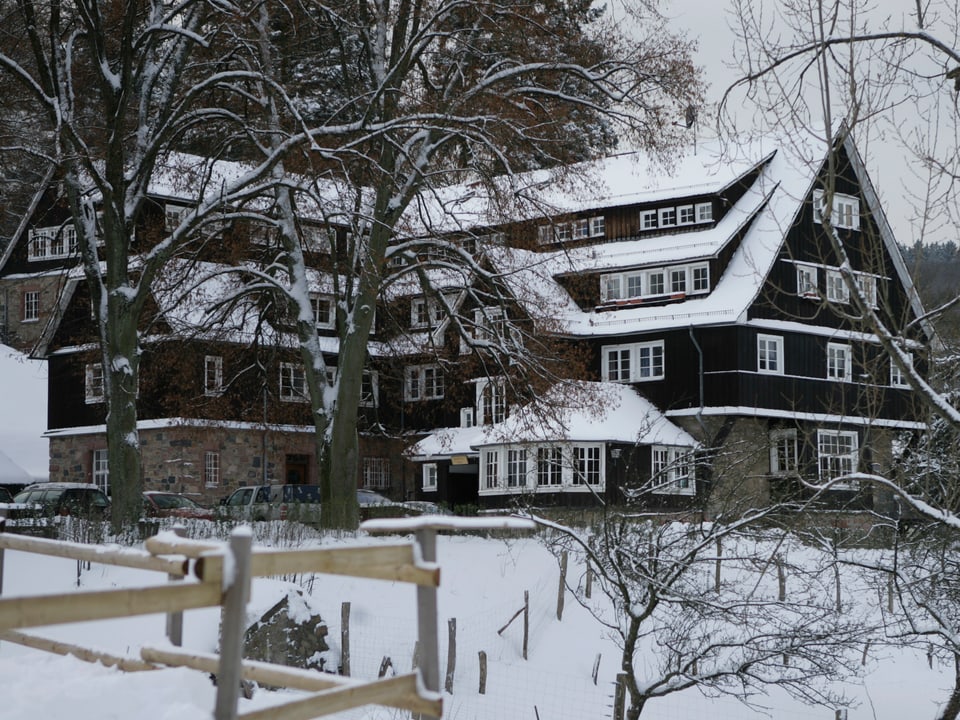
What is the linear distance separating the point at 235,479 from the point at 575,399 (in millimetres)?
17558

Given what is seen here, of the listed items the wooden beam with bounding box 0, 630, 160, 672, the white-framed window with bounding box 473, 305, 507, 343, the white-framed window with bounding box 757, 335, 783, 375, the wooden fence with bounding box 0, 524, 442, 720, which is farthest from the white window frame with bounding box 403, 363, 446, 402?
the wooden fence with bounding box 0, 524, 442, 720

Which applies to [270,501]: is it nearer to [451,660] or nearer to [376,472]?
[376,472]

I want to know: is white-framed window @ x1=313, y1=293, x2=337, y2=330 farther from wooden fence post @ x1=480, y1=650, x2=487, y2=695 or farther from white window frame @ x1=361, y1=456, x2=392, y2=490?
wooden fence post @ x1=480, y1=650, x2=487, y2=695

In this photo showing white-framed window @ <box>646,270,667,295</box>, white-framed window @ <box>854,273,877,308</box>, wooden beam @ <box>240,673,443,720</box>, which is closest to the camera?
wooden beam @ <box>240,673,443,720</box>

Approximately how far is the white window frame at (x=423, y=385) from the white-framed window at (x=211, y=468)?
287 inches

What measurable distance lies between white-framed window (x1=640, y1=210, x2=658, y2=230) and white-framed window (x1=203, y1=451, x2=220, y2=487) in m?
16.6

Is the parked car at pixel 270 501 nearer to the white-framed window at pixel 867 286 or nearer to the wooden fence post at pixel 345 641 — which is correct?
the wooden fence post at pixel 345 641

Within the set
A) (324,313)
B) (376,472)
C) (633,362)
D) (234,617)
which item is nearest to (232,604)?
(234,617)

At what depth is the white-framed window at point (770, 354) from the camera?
3941cm

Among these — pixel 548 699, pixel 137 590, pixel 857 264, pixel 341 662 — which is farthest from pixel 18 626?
pixel 857 264

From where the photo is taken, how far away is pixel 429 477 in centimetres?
4422

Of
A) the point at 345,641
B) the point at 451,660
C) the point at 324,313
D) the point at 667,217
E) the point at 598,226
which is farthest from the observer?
the point at 324,313

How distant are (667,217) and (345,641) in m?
27.9

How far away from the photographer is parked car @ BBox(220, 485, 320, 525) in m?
28.8
